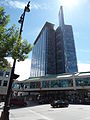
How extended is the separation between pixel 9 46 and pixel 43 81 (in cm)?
4734

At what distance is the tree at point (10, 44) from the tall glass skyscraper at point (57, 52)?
94.3 m

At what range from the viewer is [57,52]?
123000mm

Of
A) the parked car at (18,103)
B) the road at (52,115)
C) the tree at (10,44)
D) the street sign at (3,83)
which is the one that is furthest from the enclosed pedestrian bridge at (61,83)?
the tree at (10,44)

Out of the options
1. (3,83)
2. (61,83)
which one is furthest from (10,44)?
(3,83)

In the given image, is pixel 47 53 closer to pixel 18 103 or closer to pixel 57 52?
pixel 57 52

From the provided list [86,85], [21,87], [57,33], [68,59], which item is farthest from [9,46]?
[57,33]

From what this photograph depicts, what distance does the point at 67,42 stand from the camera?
11712 cm

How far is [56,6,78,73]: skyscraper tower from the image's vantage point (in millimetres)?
111438

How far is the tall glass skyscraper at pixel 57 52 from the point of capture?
11088cm

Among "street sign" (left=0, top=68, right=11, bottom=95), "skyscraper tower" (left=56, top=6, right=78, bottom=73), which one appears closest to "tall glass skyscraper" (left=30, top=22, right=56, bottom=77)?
"skyscraper tower" (left=56, top=6, right=78, bottom=73)

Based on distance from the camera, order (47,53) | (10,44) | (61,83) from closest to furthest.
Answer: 1. (10,44)
2. (61,83)
3. (47,53)

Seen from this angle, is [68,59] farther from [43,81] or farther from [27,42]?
[27,42]

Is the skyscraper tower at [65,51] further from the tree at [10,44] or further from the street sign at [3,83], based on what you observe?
the tree at [10,44]

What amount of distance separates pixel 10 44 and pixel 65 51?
10578 centimetres
